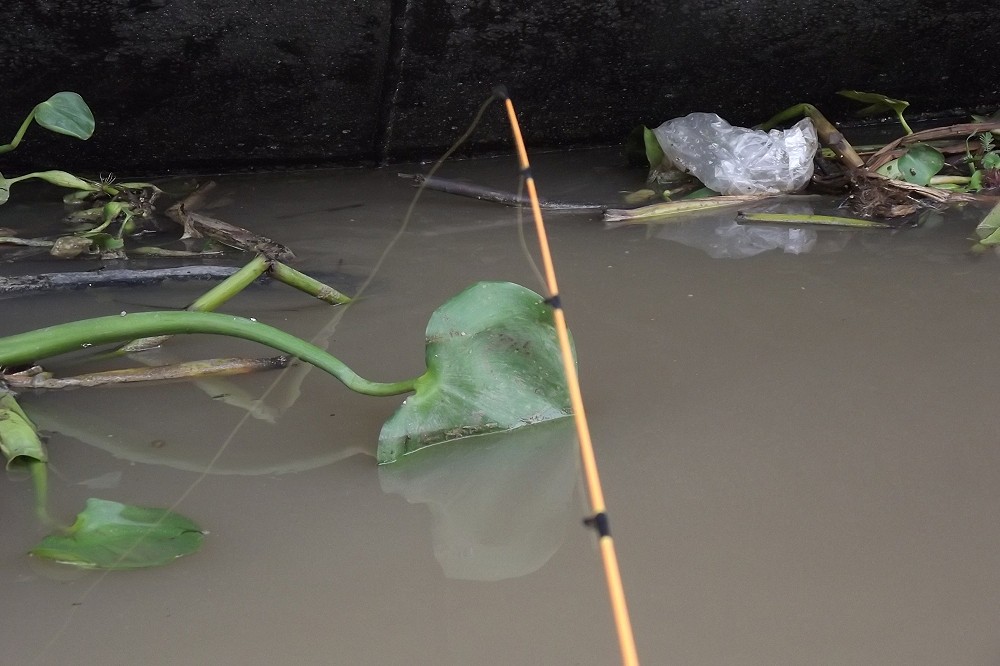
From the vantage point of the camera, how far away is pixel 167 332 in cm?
110

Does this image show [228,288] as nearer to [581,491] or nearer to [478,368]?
[478,368]

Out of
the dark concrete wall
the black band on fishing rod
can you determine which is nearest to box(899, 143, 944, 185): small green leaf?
the dark concrete wall

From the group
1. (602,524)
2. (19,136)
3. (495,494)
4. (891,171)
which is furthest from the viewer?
(891,171)

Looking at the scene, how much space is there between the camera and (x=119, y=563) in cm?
87

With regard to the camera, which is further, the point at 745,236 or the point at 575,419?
the point at 745,236

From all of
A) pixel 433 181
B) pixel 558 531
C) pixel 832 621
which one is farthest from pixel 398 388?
pixel 433 181

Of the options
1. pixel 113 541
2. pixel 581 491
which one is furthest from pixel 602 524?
pixel 113 541

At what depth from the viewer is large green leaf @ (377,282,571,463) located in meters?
1.04

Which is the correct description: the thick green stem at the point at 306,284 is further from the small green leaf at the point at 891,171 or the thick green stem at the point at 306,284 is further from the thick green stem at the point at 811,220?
the small green leaf at the point at 891,171

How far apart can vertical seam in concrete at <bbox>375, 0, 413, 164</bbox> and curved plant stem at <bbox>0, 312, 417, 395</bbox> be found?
3.65 ft

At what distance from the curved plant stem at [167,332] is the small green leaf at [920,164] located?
1.47m

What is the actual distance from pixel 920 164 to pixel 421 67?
1189 millimetres

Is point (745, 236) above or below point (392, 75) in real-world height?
below

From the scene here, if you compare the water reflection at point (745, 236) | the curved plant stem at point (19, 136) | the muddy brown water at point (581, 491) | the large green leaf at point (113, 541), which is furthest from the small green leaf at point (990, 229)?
the curved plant stem at point (19, 136)
